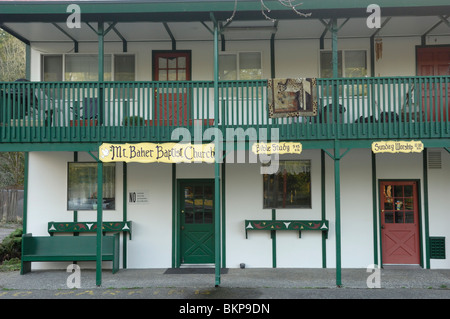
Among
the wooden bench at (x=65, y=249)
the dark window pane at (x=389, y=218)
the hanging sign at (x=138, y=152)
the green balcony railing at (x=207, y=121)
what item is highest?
the green balcony railing at (x=207, y=121)

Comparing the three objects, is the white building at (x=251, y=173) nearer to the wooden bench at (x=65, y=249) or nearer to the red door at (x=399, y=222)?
the red door at (x=399, y=222)

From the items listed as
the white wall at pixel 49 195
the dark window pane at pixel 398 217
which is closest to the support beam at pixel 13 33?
the white wall at pixel 49 195

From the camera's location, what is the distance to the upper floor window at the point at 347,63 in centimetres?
1070

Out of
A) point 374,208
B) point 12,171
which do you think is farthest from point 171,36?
point 12,171

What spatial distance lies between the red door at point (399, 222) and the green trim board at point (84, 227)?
22.0 feet

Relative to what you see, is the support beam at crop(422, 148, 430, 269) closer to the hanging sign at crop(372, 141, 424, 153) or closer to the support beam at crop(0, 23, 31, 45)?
the hanging sign at crop(372, 141, 424, 153)

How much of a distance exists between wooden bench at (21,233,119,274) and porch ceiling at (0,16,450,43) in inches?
204

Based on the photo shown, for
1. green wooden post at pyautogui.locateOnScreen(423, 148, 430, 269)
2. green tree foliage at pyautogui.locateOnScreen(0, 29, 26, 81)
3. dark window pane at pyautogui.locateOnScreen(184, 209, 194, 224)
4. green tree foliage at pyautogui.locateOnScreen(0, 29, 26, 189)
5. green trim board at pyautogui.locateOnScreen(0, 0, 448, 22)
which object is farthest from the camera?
green tree foliage at pyautogui.locateOnScreen(0, 29, 26, 189)

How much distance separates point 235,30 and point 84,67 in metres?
4.43

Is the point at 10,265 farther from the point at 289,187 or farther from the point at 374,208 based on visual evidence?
the point at 374,208

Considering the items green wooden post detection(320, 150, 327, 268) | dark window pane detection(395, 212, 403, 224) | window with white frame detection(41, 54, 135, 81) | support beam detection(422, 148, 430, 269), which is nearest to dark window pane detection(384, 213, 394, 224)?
dark window pane detection(395, 212, 403, 224)

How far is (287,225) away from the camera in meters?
10.1

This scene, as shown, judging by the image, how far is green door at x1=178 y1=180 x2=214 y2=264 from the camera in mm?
10438

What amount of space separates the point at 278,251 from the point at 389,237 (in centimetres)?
294
